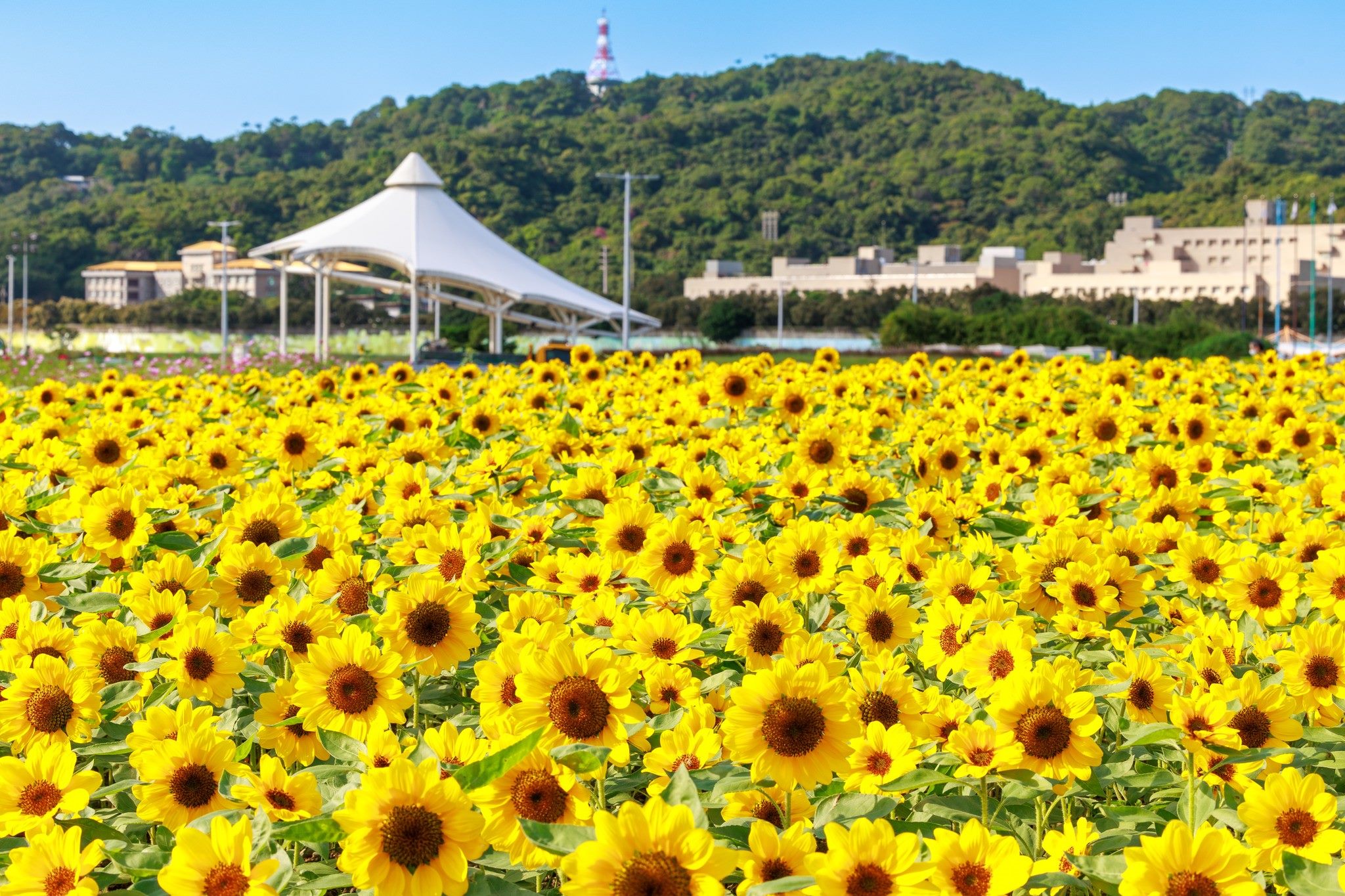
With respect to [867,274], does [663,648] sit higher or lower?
lower

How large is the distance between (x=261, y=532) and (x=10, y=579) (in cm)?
55

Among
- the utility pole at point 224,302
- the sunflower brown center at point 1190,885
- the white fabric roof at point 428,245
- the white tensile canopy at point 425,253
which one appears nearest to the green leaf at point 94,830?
the sunflower brown center at point 1190,885

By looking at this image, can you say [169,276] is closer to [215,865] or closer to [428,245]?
[428,245]

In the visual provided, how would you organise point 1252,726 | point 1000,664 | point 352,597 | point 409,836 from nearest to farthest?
1. point 409,836
2. point 1252,726
3. point 1000,664
4. point 352,597

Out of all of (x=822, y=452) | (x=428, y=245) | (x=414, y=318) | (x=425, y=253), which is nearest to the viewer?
(x=822, y=452)

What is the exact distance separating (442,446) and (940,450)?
1.59 meters

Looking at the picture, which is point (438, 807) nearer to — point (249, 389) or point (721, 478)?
point (721, 478)

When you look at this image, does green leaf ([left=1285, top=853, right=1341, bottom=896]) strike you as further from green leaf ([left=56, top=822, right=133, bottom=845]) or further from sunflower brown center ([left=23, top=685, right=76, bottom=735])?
sunflower brown center ([left=23, top=685, right=76, bottom=735])

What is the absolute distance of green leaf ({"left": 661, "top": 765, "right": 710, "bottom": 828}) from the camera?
6.12ft


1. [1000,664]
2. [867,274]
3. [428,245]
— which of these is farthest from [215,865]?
[867,274]

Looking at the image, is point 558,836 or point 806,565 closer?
point 558,836

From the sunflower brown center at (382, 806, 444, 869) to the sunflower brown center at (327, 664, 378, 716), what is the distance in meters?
0.57

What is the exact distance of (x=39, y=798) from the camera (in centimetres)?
212

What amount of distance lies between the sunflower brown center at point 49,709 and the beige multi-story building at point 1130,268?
80870mm
